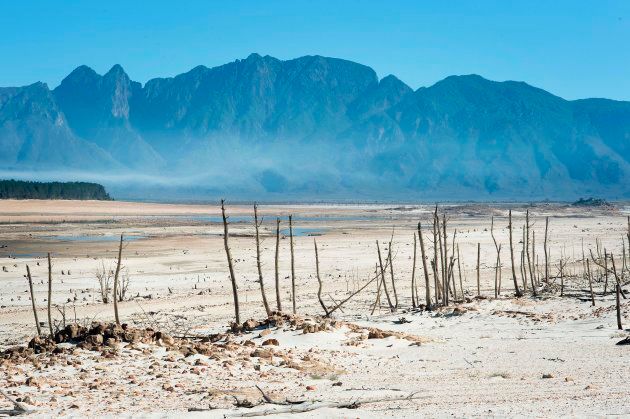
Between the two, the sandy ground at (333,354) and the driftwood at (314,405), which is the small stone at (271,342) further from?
the driftwood at (314,405)

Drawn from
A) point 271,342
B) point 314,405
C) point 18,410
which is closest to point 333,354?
point 271,342

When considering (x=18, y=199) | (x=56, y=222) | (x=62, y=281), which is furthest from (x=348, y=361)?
(x=18, y=199)

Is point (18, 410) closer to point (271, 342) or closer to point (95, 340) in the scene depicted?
point (95, 340)

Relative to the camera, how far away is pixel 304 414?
1078 centimetres

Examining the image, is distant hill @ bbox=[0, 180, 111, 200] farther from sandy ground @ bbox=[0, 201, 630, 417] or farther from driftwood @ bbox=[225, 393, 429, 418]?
driftwood @ bbox=[225, 393, 429, 418]

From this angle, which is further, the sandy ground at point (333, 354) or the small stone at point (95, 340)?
the small stone at point (95, 340)

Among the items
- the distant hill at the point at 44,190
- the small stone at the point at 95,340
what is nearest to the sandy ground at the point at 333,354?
the small stone at the point at 95,340

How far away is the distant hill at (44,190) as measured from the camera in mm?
124312

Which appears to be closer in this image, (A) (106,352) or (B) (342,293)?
(A) (106,352)

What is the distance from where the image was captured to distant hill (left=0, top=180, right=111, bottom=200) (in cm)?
12431

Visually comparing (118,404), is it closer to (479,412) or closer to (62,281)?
(479,412)

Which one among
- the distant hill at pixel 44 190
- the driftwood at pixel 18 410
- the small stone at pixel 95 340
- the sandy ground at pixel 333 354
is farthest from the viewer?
the distant hill at pixel 44 190

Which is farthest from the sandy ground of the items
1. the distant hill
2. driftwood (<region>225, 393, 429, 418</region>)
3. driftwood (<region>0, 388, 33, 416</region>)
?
the distant hill

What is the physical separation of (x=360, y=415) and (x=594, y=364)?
628 centimetres
